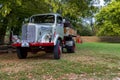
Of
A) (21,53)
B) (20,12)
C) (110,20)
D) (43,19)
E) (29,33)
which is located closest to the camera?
(29,33)

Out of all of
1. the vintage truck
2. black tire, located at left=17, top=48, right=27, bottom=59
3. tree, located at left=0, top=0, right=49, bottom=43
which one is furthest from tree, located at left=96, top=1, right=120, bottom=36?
black tire, located at left=17, top=48, right=27, bottom=59

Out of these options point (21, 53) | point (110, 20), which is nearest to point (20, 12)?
point (21, 53)

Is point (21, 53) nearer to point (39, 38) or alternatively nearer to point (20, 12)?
point (39, 38)

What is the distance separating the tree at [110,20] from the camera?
147 ft

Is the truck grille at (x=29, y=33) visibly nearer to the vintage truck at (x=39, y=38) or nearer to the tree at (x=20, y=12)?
the vintage truck at (x=39, y=38)

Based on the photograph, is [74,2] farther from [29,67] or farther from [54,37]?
[29,67]

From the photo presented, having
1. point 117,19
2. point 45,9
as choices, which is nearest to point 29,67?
point 45,9

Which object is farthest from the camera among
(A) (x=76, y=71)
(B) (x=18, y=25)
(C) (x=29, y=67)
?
(B) (x=18, y=25)

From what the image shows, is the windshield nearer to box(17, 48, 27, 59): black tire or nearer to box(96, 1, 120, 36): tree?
box(17, 48, 27, 59): black tire

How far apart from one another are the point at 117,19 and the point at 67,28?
3134cm

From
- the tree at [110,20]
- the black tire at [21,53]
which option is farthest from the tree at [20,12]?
the tree at [110,20]

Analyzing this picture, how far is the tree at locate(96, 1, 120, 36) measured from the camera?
44844mm

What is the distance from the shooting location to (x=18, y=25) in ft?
60.0

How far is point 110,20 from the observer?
45844mm
